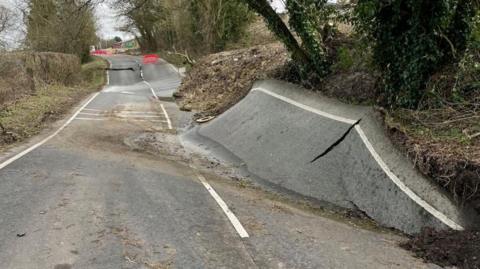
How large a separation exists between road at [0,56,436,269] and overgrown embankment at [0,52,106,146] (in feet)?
15.0

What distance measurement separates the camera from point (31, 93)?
81.2 ft

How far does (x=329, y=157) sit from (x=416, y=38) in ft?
9.90

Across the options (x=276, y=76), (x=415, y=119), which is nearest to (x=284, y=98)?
(x=276, y=76)

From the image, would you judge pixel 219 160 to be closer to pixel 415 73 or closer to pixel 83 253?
pixel 415 73

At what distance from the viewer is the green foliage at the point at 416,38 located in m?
10.5

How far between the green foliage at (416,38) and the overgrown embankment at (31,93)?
9.80 m

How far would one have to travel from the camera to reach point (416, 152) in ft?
28.2

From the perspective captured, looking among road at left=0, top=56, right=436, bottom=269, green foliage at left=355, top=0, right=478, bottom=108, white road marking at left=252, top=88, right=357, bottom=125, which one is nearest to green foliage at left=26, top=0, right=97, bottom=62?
white road marking at left=252, top=88, right=357, bottom=125

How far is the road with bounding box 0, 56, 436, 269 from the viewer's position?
6.16 m

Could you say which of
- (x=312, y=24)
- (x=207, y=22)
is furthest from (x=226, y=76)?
(x=207, y=22)

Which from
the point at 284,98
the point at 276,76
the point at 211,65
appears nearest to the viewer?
the point at 284,98

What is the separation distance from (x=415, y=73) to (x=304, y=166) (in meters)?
2.96

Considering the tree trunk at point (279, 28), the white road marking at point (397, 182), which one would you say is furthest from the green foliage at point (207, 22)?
the white road marking at point (397, 182)

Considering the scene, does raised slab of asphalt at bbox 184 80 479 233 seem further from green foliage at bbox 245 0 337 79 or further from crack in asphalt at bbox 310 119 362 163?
green foliage at bbox 245 0 337 79
